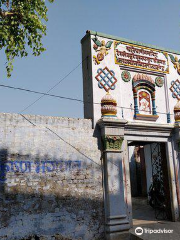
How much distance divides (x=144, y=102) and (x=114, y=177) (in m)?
3.42

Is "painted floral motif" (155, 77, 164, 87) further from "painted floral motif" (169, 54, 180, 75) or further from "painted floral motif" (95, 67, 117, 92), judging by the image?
"painted floral motif" (95, 67, 117, 92)

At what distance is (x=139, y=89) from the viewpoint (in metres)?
10.5

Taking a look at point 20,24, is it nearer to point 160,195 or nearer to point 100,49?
point 100,49

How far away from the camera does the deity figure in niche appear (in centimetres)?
1040

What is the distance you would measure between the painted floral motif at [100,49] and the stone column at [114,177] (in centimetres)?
240

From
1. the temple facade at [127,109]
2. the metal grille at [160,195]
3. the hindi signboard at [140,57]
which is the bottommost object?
the metal grille at [160,195]

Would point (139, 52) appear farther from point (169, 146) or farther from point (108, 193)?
point (108, 193)

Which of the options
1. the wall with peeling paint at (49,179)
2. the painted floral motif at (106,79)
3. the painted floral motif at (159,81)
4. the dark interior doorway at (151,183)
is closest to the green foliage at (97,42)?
the painted floral motif at (106,79)

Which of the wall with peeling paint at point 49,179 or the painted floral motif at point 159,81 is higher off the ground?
the painted floral motif at point 159,81

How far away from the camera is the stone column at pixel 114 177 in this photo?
8492mm

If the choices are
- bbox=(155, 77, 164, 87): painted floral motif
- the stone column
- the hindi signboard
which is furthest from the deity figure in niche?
the stone column

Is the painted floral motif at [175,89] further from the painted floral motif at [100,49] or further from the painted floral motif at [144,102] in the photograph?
the painted floral motif at [100,49]

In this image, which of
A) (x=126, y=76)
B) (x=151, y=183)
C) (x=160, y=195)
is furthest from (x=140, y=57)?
(x=151, y=183)

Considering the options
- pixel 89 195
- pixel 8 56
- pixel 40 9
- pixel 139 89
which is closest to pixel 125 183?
pixel 89 195
